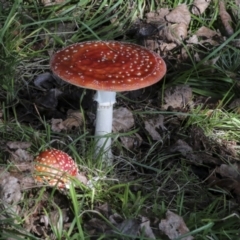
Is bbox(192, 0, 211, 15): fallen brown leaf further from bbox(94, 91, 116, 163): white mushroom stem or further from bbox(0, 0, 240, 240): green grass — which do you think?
bbox(94, 91, 116, 163): white mushroom stem

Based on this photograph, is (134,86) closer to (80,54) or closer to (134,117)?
(80,54)

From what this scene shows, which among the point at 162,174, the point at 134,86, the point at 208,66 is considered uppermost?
the point at 134,86

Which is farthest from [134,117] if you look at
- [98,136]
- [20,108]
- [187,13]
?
[187,13]

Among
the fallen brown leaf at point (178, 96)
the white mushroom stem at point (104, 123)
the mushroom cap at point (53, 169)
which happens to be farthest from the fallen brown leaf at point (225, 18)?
the mushroom cap at point (53, 169)

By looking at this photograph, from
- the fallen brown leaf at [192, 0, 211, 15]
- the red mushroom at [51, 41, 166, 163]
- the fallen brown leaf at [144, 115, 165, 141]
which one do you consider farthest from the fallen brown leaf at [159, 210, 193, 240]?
the fallen brown leaf at [192, 0, 211, 15]

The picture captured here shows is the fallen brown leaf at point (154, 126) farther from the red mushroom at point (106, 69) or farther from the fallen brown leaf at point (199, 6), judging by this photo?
the fallen brown leaf at point (199, 6)

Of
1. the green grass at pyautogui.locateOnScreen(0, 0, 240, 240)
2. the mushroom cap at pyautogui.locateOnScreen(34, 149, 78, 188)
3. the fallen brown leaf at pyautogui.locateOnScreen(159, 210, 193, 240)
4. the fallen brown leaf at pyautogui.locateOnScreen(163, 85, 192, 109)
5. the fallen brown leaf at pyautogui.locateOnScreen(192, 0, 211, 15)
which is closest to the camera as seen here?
the fallen brown leaf at pyautogui.locateOnScreen(159, 210, 193, 240)

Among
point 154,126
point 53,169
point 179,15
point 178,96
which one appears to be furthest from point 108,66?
point 179,15
